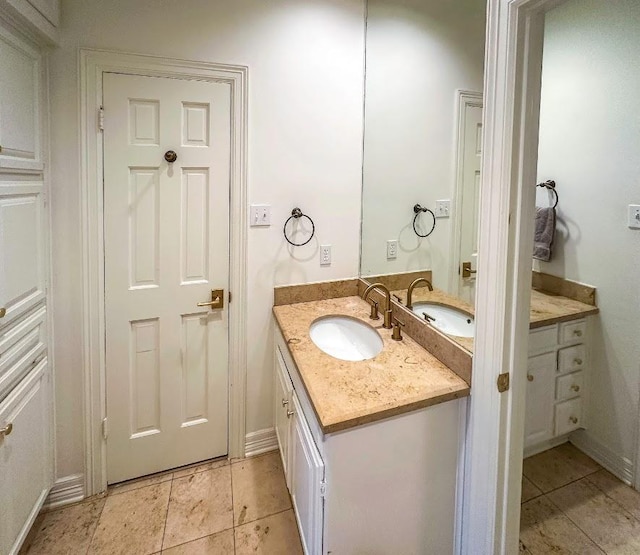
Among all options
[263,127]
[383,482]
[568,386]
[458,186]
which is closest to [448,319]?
[458,186]

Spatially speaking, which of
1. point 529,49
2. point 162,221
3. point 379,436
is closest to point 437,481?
point 379,436

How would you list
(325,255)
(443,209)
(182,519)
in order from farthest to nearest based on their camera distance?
(325,255), (182,519), (443,209)

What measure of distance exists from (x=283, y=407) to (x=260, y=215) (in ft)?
3.18

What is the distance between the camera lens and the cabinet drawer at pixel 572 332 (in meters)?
1.81

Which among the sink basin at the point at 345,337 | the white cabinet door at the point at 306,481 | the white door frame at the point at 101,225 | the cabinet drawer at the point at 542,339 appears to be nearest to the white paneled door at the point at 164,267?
the white door frame at the point at 101,225

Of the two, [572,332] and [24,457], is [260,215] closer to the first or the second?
[24,457]

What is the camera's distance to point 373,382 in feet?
4.08

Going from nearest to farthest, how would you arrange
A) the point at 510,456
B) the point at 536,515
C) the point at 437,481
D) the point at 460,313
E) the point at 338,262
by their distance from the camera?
1. the point at 510,456
2. the point at 437,481
3. the point at 460,313
4. the point at 536,515
5. the point at 338,262

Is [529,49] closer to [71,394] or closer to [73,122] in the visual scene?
[73,122]

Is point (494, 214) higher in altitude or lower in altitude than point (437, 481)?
higher

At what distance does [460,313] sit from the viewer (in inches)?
55.9

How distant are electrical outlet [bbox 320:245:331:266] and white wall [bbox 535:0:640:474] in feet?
3.68

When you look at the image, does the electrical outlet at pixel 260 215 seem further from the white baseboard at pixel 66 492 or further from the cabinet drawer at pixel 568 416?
the cabinet drawer at pixel 568 416

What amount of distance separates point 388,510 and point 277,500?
2.62 feet
